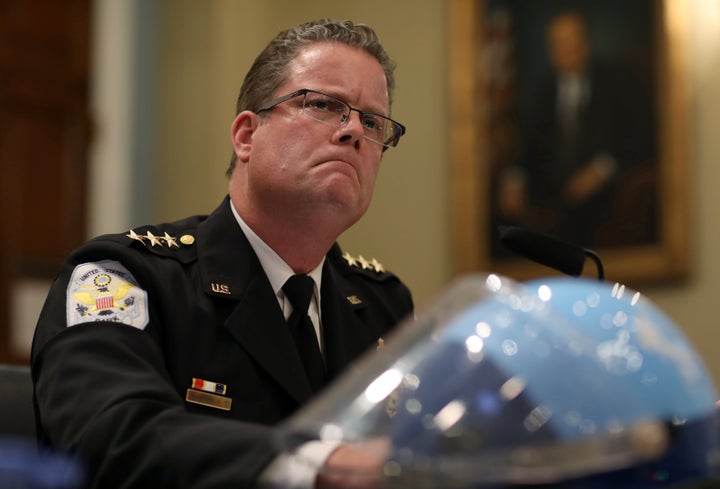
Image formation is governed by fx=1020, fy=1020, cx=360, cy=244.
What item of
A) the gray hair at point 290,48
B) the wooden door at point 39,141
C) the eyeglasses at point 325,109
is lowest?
the wooden door at point 39,141

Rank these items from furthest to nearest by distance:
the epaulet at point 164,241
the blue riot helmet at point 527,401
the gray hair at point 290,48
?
the gray hair at point 290,48
the epaulet at point 164,241
the blue riot helmet at point 527,401

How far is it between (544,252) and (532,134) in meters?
3.18

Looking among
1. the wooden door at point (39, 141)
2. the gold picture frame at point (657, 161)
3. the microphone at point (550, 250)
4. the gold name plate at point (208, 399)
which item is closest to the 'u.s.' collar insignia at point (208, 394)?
the gold name plate at point (208, 399)

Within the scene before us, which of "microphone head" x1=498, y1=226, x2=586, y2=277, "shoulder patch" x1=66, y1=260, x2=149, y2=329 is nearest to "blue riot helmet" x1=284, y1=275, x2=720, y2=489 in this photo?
"microphone head" x1=498, y1=226, x2=586, y2=277

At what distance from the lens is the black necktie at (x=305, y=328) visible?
183 cm

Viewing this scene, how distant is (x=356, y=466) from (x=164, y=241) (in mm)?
1136

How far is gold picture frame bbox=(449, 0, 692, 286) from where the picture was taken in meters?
4.04

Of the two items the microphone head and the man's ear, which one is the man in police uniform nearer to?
the man's ear

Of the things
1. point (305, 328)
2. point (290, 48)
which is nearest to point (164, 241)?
point (305, 328)

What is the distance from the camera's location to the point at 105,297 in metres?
1.56

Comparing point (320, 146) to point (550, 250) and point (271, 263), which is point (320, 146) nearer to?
point (271, 263)

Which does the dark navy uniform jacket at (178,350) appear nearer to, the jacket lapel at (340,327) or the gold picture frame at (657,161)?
the jacket lapel at (340,327)

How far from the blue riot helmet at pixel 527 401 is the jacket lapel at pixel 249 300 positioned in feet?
2.74

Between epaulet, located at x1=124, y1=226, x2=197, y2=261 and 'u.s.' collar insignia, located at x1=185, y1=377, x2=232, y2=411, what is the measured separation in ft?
0.89
